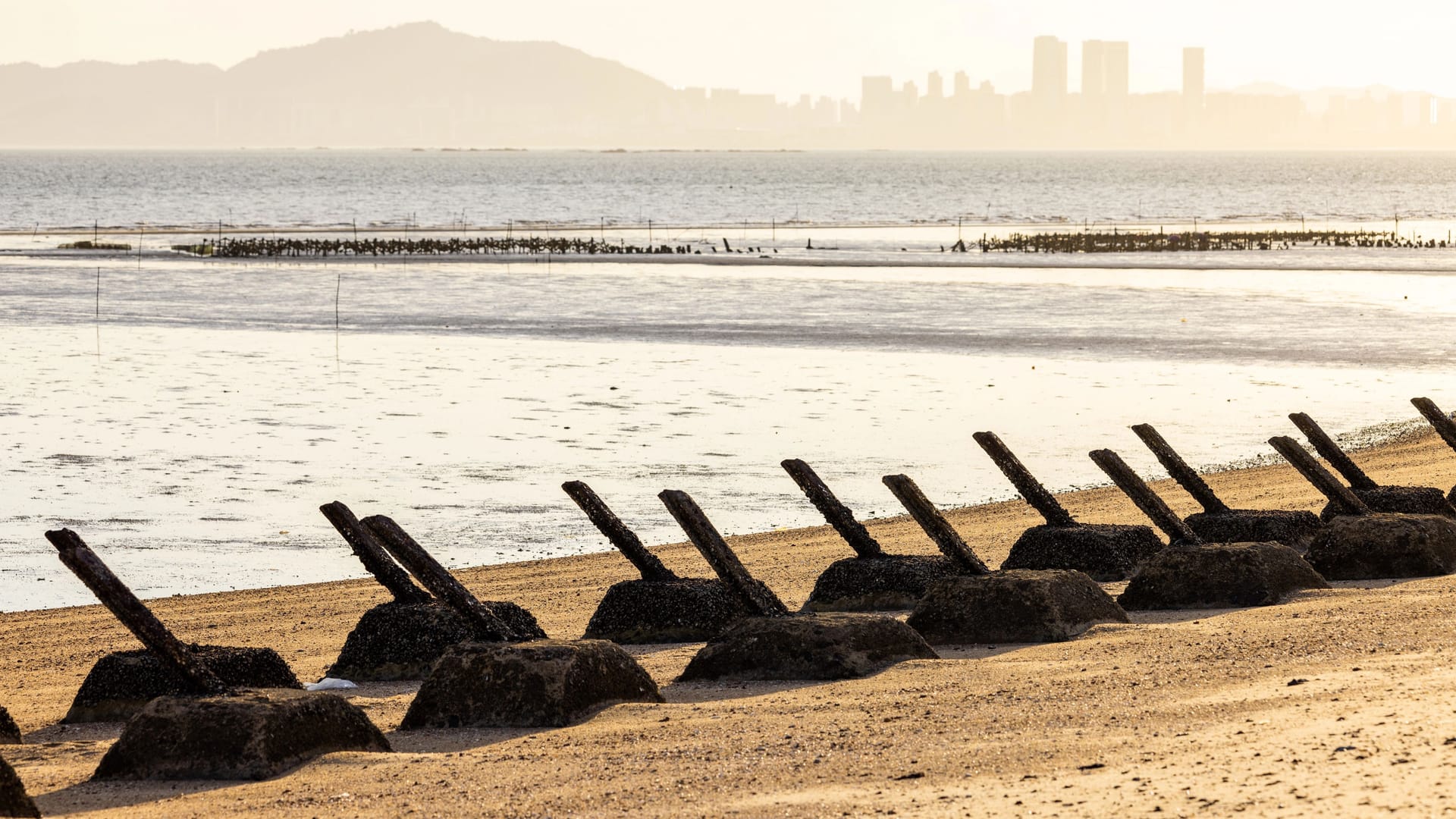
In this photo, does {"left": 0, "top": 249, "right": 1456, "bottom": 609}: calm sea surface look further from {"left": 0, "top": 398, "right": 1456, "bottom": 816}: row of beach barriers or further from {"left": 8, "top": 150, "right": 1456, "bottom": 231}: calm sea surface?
{"left": 8, "top": 150, "right": 1456, "bottom": 231}: calm sea surface

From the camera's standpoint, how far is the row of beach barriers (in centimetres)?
781

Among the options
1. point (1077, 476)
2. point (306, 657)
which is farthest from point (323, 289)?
point (306, 657)

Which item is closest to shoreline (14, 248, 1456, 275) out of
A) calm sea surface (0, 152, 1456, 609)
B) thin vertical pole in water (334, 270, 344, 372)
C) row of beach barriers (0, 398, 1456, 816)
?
calm sea surface (0, 152, 1456, 609)

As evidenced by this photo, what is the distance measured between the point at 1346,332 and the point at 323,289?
28.6 metres

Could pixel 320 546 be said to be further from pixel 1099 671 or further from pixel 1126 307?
pixel 1126 307

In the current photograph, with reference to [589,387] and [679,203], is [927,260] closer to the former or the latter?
[589,387]

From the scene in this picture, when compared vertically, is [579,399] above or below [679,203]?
below

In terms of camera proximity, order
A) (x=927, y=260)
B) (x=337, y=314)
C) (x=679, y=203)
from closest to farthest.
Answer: (x=337, y=314)
(x=927, y=260)
(x=679, y=203)

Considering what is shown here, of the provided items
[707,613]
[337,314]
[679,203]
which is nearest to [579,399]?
[707,613]

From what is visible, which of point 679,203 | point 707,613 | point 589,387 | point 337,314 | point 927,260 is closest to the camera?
point 707,613

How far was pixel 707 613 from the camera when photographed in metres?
11.1

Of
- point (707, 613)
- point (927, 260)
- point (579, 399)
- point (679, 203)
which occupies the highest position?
point (679, 203)

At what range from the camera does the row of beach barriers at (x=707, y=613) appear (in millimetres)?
7809

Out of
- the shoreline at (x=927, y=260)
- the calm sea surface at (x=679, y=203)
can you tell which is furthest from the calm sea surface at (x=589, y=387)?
the calm sea surface at (x=679, y=203)
